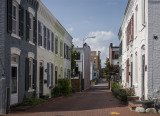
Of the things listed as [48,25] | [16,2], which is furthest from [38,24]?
[16,2]

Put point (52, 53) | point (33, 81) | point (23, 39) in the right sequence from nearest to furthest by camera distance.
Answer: point (23, 39) → point (33, 81) → point (52, 53)

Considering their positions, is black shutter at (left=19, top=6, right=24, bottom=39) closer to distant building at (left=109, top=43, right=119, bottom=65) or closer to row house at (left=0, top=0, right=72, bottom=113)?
row house at (left=0, top=0, right=72, bottom=113)

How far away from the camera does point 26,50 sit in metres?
15.7

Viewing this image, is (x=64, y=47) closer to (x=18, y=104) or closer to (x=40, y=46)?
(x=40, y=46)

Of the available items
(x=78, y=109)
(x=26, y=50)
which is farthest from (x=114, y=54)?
(x=78, y=109)

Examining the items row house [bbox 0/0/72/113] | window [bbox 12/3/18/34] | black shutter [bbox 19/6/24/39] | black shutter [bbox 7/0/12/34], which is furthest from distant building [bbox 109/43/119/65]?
black shutter [bbox 7/0/12/34]

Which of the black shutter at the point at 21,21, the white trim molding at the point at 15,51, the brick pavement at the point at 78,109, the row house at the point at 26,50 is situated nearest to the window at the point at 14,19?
the row house at the point at 26,50

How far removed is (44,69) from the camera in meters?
20.6

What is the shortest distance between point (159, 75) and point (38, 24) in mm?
9522

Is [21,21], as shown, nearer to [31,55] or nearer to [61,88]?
[31,55]

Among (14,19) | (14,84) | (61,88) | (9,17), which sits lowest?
(61,88)

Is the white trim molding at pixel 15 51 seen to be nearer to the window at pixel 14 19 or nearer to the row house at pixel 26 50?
the row house at pixel 26 50

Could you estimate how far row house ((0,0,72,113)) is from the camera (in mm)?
12281

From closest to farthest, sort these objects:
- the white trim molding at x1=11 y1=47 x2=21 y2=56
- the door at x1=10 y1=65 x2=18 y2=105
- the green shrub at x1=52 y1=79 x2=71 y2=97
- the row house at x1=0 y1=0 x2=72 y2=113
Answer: the row house at x1=0 y1=0 x2=72 y2=113 < the white trim molding at x1=11 y1=47 x2=21 y2=56 < the door at x1=10 y1=65 x2=18 y2=105 < the green shrub at x1=52 y1=79 x2=71 y2=97
